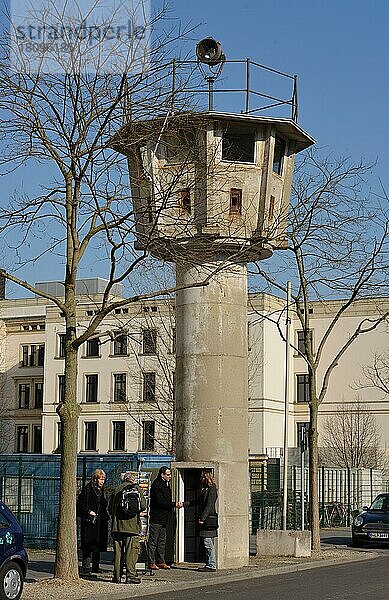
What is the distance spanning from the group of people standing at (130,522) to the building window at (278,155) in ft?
22.3

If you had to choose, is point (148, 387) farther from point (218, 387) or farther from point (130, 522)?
point (130, 522)

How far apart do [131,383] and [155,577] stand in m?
55.9

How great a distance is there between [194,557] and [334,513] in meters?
20.4

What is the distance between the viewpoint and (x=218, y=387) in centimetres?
2234

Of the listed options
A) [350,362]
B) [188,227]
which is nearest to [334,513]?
[188,227]

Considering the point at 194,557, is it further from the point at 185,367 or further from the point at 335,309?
the point at 335,309

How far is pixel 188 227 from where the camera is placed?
71.2 feet

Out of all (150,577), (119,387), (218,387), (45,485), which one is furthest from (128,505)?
(119,387)

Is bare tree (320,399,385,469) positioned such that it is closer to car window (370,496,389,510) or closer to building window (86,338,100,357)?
building window (86,338,100,357)

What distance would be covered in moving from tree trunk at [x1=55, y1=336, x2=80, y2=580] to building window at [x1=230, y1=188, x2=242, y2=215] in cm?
545

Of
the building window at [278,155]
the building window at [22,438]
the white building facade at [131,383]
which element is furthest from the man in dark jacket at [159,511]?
the building window at [22,438]

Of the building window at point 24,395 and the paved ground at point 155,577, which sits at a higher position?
the building window at point 24,395

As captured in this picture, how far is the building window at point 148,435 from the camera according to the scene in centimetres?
7244

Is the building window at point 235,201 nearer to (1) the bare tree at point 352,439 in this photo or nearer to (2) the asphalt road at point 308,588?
(2) the asphalt road at point 308,588
